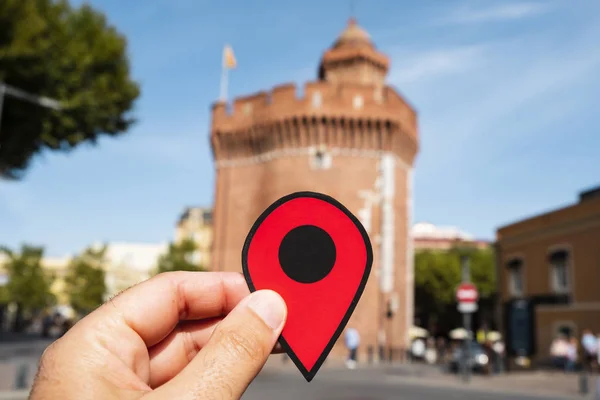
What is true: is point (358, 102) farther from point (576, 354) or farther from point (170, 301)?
point (170, 301)

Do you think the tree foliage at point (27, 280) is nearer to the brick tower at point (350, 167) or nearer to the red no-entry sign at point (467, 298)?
the brick tower at point (350, 167)

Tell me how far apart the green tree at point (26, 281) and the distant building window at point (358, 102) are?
37.0 meters

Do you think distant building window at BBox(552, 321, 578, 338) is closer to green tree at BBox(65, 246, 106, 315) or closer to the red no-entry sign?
the red no-entry sign

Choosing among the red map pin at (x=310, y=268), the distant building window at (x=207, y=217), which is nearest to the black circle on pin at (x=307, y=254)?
the red map pin at (x=310, y=268)

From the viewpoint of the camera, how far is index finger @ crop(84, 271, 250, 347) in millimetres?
2068

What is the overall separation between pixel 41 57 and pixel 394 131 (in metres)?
20.7

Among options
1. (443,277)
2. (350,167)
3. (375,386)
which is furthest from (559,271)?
(443,277)

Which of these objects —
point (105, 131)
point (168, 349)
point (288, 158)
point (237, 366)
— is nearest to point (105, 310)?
point (168, 349)

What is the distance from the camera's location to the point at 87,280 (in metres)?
53.9

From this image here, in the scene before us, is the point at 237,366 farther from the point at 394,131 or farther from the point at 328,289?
the point at 394,131

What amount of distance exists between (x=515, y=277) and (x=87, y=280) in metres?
39.1

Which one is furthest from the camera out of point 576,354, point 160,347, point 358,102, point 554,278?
point 358,102

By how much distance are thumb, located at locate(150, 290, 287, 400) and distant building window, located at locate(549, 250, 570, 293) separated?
93.4 ft

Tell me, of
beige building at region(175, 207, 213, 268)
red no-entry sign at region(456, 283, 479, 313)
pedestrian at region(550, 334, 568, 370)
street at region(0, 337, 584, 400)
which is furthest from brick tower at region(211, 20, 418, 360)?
beige building at region(175, 207, 213, 268)
